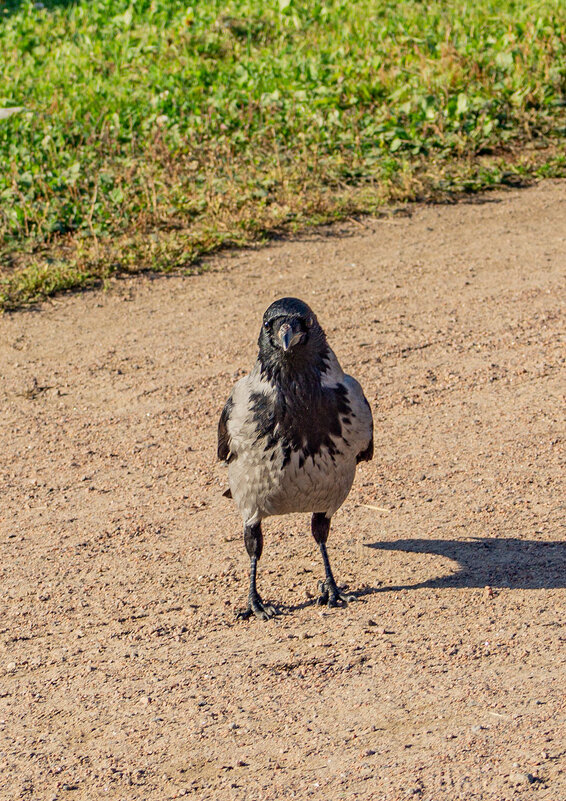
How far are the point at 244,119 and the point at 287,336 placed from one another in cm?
646

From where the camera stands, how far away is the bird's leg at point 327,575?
466cm

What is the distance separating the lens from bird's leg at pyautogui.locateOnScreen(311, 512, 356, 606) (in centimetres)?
466

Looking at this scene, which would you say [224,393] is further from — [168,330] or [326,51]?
[326,51]


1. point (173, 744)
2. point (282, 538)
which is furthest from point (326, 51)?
point (173, 744)

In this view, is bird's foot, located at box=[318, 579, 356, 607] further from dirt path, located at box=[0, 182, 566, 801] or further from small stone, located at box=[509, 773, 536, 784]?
small stone, located at box=[509, 773, 536, 784]

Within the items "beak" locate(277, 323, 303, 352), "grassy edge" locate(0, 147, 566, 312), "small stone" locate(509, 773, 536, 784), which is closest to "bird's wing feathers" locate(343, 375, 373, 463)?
"beak" locate(277, 323, 303, 352)

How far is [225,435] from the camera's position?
4625 millimetres

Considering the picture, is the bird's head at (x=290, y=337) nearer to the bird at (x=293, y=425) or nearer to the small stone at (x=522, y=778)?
the bird at (x=293, y=425)

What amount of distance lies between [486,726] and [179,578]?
5.30 feet

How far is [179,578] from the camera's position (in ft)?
15.8

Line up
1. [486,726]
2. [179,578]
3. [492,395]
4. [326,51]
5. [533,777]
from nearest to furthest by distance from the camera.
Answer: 1. [533,777]
2. [486,726]
3. [179,578]
4. [492,395]
5. [326,51]

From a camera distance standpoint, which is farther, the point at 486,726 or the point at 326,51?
the point at 326,51

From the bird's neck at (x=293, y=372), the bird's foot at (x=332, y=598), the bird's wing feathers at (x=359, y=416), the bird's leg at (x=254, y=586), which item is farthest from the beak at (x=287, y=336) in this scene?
the bird's foot at (x=332, y=598)

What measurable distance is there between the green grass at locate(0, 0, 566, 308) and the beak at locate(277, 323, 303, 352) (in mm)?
3879
